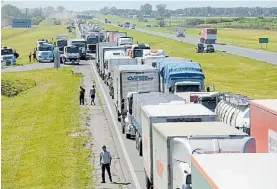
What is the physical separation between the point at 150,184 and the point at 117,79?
1422cm

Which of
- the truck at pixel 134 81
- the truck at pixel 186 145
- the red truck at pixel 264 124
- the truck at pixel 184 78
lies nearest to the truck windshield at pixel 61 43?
the truck at pixel 184 78

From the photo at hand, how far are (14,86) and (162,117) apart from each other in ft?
115

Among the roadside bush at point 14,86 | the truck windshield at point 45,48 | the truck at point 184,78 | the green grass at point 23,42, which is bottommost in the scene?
the green grass at point 23,42

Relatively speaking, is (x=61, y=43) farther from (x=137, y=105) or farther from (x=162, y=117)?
(x=162, y=117)

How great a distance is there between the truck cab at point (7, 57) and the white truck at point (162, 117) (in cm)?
5504

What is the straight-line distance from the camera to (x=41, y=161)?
23109mm

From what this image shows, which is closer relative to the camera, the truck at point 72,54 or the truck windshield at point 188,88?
the truck windshield at point 188,88

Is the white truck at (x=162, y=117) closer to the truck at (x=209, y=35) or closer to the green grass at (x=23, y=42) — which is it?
the green grass at (x=23, y=42)

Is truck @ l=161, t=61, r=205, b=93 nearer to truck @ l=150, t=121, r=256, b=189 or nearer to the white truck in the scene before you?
the white truck

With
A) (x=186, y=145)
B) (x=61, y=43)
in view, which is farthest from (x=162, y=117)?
(x=61, y=43)

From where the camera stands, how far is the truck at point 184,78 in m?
31.7

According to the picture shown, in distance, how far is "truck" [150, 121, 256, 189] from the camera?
1264 cm

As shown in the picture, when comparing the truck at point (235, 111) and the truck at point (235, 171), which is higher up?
the truck at point (235, 171)

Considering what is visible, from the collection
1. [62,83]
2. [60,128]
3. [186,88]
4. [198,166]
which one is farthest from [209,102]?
[62,83]
